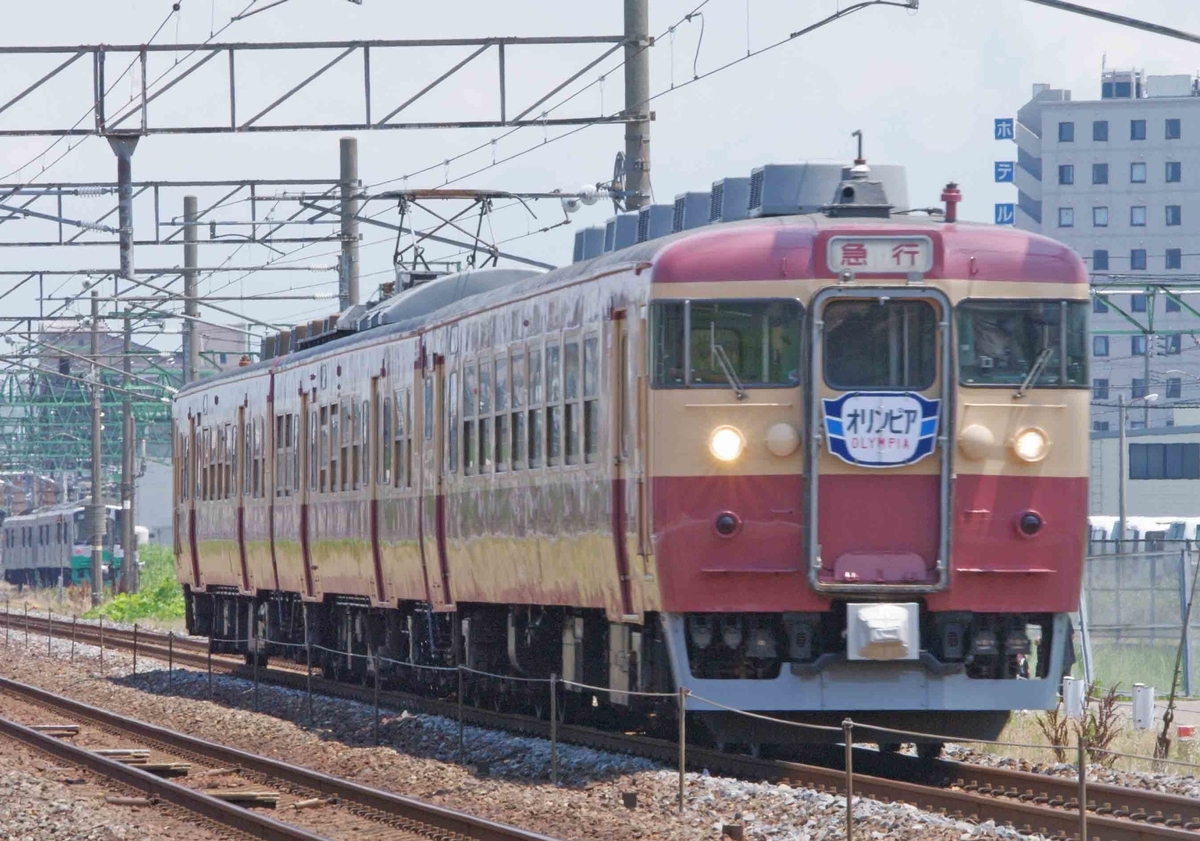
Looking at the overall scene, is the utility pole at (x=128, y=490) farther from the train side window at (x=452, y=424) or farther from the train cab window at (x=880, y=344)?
the train cab window at (x=880, y=344)

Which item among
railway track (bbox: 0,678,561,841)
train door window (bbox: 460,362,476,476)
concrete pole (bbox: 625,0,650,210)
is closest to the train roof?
railway track (bbox: 0,678,561,841)

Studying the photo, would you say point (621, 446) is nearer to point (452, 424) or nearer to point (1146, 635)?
point (452, 424)

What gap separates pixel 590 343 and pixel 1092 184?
103 m

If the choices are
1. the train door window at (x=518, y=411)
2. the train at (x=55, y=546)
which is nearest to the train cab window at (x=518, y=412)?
the train door window at (x=518, y=411)

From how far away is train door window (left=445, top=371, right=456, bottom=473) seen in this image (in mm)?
17859

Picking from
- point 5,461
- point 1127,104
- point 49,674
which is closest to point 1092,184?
point 1127,104

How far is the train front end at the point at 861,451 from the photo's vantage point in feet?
43.7

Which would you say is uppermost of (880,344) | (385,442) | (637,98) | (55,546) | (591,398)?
(637,98)

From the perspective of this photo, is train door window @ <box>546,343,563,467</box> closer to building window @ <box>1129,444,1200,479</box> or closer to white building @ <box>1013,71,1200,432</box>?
building window @ <box>1129,444,1200,479</box>

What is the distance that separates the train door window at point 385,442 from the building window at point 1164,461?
52222mm

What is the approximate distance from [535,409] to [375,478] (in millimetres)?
4747

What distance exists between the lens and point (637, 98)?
20.4 meters

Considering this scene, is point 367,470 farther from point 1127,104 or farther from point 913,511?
point 1127,104

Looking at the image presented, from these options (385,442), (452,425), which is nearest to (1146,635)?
(385,442)
